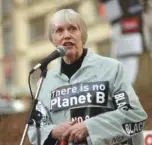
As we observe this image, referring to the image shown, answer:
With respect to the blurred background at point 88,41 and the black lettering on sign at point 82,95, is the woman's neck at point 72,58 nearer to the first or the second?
the black lettering on sign at point 82,95

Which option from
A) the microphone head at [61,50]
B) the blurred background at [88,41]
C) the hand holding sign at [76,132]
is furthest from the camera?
the blurred background at [88,41]

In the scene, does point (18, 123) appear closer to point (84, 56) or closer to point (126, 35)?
point (126, 35)

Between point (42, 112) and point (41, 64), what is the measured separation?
185mm

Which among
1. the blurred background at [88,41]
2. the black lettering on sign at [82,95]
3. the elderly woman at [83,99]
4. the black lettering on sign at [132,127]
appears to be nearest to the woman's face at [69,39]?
the elderly woman at [83,99]

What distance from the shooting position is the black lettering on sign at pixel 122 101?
1.81 metres

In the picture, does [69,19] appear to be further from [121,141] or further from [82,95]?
[121,141]

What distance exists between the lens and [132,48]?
30.3 feet

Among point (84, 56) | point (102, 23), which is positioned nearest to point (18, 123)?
point (84, 56)

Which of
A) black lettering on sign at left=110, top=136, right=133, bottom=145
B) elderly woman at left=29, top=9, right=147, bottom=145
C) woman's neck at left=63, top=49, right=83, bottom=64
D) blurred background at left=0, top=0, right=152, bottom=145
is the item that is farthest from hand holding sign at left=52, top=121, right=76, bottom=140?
blurred background at left=0, top=0, right=152, bottom=145

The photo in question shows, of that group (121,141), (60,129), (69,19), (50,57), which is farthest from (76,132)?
(69,19)

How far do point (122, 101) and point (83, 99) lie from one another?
0.14 metres

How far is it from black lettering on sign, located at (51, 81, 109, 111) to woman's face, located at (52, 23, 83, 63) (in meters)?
0.12

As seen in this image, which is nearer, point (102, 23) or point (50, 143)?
point (50, 143)

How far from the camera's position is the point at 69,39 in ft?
6.34
